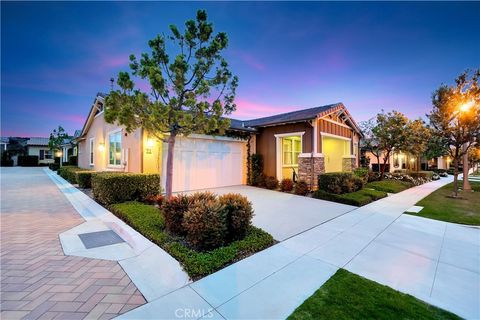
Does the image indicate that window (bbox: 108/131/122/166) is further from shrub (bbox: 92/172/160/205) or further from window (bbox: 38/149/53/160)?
window (bbox: 38/149/53/160)

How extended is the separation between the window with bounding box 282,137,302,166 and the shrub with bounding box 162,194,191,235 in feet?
30.7

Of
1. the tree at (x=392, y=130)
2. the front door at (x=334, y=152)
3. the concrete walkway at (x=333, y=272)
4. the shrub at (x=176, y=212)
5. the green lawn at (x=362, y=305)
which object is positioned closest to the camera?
the green lawn at (x=362, y=305)

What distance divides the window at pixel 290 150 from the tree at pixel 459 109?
6.96m

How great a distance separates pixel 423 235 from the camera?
5.05 meters

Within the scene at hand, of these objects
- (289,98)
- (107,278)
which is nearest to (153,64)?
(107,278)

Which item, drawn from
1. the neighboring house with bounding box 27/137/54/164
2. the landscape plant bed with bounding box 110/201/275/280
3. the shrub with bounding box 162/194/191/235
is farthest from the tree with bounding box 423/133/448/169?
the neighboring house with bounding box 27/137/54/164

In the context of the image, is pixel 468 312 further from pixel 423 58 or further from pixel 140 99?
pixel 423 58

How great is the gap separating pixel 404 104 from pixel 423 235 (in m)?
15.8

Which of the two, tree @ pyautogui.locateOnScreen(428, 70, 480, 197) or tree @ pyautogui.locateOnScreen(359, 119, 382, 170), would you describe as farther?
tree @ pyautogui.locateOnScreen(359, 119, 382, 170)

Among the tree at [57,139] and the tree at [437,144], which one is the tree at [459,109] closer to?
the tree at [437,144]

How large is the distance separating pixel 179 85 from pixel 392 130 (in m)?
14.9

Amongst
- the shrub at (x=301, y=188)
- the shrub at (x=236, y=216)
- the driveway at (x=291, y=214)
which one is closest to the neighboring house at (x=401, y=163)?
the shrub at (x=301, y=188)

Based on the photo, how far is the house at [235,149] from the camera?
996cm

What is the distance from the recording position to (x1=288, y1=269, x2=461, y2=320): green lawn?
2.32 meters
